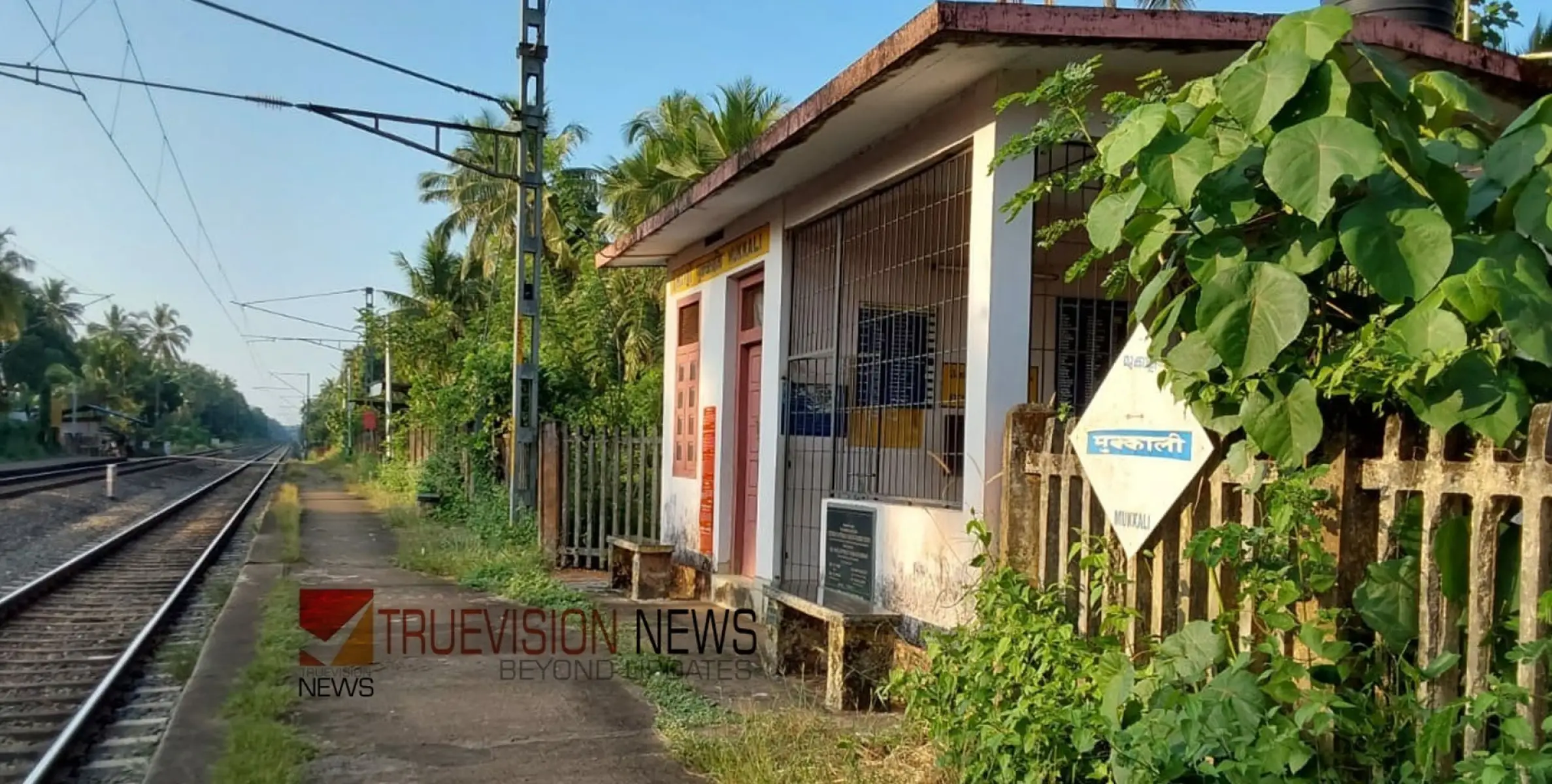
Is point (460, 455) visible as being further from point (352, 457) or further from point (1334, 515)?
point (352, 457)

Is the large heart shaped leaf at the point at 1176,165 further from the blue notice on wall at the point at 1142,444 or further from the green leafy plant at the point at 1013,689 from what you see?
the green leafy plant at the point at 1013,689

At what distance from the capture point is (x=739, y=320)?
9961mm

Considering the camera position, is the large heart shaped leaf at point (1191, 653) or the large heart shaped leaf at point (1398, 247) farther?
the large heart shaped leaf at point (1191, 653)

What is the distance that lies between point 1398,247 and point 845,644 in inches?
153

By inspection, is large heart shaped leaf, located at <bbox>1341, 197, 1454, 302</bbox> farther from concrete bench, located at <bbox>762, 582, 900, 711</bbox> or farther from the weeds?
the weeds

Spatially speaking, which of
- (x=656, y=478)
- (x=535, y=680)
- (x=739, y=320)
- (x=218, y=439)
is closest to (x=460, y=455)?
(x=656, y=478)

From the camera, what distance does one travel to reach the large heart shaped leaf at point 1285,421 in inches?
126

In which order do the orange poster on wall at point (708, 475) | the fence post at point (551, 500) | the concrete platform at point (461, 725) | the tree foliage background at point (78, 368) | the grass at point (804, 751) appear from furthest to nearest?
the tree foliage background at point (78, 368) < the fence post at point (551, 500) < the orange poster on wall at point (708, 475) < the concrete platform at point (461, 725) < the grass at point (804, 751)

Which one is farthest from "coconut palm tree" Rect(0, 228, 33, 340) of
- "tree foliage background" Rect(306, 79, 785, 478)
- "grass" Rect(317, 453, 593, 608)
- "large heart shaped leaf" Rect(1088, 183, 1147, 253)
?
"large heart shaped leaf" Rect(1088, 183, 1147, 253)

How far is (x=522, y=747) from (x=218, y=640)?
4.00 meters

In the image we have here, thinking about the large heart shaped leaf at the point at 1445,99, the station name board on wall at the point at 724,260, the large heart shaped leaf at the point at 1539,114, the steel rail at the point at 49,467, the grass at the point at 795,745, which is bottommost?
the steel rail at the point at 49,467

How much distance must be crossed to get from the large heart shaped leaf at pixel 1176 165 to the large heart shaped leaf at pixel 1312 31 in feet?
1.07

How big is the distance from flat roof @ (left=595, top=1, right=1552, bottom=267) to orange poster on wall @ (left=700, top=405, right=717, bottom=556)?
3.72 meters

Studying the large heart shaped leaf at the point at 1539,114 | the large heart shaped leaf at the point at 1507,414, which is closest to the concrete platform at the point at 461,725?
the large heart shaped leaf at the point at 1507,414
